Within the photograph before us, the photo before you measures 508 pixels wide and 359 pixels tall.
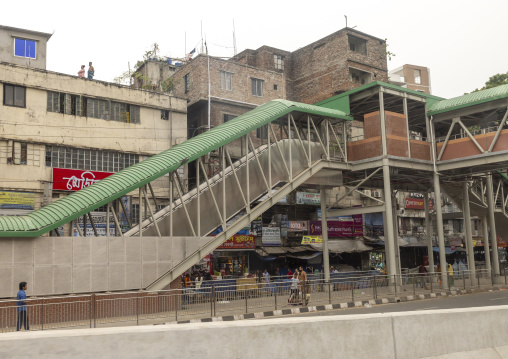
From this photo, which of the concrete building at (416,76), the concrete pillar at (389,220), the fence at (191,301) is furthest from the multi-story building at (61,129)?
the concrete building at (416,76)

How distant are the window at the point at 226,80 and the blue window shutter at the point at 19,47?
14.0 meters

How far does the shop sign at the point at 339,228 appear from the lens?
37812 mm

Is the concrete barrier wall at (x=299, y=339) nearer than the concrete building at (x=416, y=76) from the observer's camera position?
Yes

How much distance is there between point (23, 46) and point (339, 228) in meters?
25.4

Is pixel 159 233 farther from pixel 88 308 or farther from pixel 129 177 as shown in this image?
pixel 88 308

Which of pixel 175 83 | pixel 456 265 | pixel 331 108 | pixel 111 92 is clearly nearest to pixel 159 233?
pixel 331 108

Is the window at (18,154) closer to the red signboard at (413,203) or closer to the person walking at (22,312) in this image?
the person walking at (22,312)

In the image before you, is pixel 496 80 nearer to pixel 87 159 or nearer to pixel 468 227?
pixel 468 227

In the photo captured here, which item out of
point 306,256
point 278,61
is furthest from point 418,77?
point 306,256

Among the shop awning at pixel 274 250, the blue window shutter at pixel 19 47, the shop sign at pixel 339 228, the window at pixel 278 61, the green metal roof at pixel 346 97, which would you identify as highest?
the window at pixel 278 61

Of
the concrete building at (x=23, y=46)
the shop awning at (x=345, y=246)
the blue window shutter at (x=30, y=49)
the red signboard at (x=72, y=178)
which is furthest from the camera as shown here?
the shop awning at (x=345, y=246)

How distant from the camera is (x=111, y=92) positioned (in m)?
31.2

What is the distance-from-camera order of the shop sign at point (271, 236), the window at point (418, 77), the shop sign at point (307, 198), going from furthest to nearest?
A: the window at point (418, 77)
the shop sign at point (307, 198)
the shop sign at point (271, 236)

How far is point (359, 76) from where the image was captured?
46.6 metres
